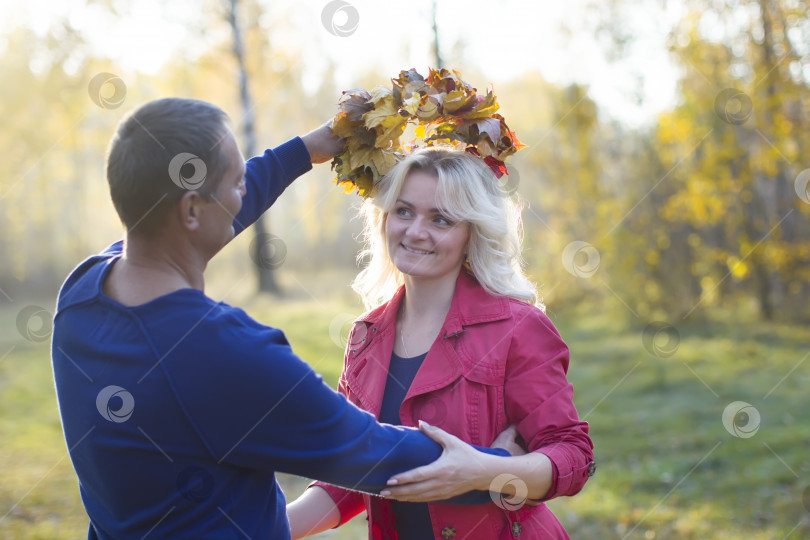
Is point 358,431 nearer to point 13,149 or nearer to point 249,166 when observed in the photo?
point 249,166

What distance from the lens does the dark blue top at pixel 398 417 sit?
2.43 metres

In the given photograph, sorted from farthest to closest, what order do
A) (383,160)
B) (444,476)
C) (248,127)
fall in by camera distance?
(248,127) < (383,160) < (444,476)

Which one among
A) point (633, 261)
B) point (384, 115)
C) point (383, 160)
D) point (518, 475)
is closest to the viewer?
point (518, 475)

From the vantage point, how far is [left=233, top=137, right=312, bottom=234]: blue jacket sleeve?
8.37ft

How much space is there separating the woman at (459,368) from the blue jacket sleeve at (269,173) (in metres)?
0.33

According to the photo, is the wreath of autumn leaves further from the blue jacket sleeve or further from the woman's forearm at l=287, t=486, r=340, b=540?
the woman's forearm at l=287, t=486, r=340, b=540

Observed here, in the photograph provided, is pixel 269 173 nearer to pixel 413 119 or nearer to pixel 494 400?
pixel 413 119

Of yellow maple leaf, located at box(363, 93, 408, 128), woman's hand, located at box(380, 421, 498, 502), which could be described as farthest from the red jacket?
yellow maple leaf, located at box(363, 93, 408, 128)

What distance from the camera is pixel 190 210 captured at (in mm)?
1664

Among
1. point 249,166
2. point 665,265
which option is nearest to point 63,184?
point 665,265

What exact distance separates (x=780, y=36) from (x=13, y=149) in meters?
17.5

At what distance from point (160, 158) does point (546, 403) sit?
139 cm

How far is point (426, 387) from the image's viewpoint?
2428 millimetres

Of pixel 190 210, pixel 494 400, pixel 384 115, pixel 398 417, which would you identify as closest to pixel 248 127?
pixel 384 115
